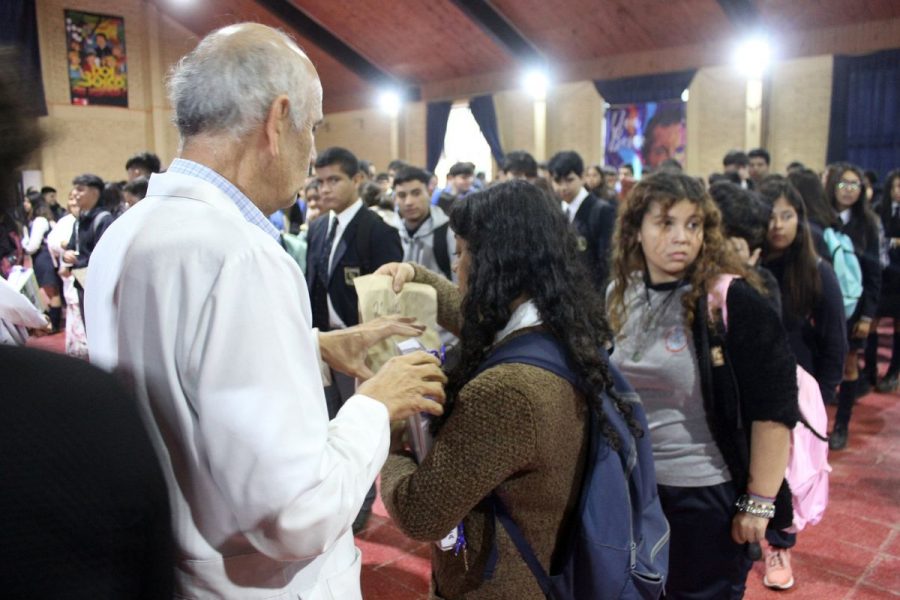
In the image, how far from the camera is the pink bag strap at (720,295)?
1.68 m

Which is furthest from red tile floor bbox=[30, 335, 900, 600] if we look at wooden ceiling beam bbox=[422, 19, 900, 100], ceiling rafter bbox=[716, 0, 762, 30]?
wooden ceiling beam bbox=[422, 19, 900, 100]

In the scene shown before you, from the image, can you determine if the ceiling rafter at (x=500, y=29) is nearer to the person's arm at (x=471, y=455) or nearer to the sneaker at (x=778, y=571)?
the sneaker at (x=778, y=571)

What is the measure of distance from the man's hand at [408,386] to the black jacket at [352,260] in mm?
2219

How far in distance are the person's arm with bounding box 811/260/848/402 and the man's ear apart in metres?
2.34

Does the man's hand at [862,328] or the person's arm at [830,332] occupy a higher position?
the person's arm at [830,332]

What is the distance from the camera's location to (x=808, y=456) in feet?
7.25

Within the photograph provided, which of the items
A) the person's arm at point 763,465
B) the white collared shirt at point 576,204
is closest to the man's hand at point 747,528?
the person's arm at point 763,465

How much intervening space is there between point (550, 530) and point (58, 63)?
1630 centimetres

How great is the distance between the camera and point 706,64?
10945mm

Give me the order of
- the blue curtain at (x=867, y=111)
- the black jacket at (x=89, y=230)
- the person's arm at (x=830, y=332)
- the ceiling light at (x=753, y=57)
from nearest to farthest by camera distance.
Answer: the person's arm at (x=830, y=332) → the black jacket at (x=89, y=230) → the blue curtain at (x=867, y=111) → the ceiling light at (x=753, y=57)

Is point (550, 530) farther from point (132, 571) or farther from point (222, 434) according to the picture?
point (132, 571)

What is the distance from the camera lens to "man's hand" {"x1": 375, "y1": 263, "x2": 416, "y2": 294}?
1729 mm

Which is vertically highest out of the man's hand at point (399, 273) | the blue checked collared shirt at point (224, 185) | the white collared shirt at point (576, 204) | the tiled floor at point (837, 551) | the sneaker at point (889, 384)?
the white collared shirt at point (576, 204)

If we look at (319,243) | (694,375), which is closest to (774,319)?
(694,375)
